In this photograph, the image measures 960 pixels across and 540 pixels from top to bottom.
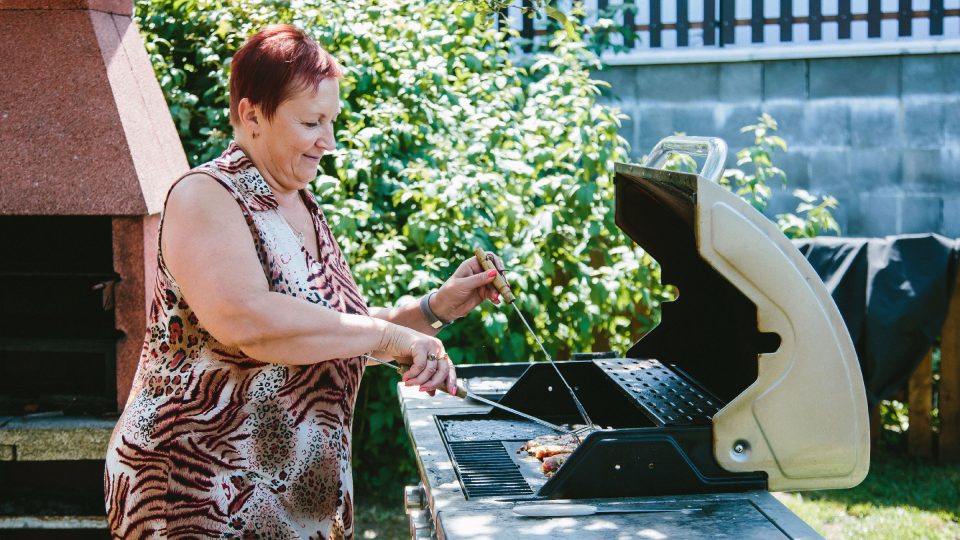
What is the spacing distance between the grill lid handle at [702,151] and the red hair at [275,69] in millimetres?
887

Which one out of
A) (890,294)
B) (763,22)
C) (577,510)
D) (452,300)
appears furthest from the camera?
(763,22)

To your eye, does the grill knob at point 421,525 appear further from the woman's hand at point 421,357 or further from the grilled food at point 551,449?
the woman's hand at point 421,357

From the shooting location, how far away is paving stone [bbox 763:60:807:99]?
8.62 m

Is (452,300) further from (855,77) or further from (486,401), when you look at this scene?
(855,77)

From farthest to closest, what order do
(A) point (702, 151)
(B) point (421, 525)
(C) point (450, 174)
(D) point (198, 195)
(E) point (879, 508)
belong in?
(E) point (879, 508), (C) point (450, 174), (B) point (421, 525), (A) point (702, 151), (D) point (198, 195)

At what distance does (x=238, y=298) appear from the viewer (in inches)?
86.2

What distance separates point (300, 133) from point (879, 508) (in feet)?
14.6

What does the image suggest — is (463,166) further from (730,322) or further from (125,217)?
(730,322)

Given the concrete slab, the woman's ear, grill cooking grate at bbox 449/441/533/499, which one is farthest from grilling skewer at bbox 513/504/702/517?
the concrete slab

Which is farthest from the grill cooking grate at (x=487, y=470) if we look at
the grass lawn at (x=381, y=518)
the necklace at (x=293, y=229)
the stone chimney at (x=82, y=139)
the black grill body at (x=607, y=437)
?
the grass lawn at (x=381, y=518)

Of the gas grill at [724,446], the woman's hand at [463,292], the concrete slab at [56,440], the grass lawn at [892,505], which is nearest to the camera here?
the gas grill at [724,446]

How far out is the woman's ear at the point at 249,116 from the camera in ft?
7.94

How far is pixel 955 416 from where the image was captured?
646 centimetres

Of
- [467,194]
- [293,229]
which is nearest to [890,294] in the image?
[467,194]
